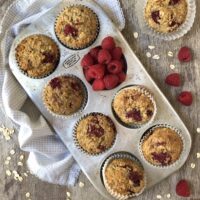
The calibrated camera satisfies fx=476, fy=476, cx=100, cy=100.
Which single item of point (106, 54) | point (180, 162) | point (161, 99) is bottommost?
point (180, 162)

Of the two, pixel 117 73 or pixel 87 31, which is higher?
pixel 87 31

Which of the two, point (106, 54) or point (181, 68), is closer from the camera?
point (106, 54)

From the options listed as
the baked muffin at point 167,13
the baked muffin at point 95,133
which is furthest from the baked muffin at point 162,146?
the baked muffin at point 167,13

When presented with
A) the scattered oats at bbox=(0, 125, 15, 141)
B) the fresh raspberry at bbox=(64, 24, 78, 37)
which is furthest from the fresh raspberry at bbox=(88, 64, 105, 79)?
the scattered oats at bbox=(0, 125, 15, 141)

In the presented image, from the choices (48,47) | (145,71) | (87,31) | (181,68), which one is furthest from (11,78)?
(181,68)

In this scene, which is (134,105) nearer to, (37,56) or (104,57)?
(104,57)

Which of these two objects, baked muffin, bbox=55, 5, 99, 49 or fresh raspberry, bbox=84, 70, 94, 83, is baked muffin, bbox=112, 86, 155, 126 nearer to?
fresh raspberry, bbox=84, 70, 94, 83

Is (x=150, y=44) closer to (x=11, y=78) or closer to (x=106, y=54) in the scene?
(x=106, y=54)
